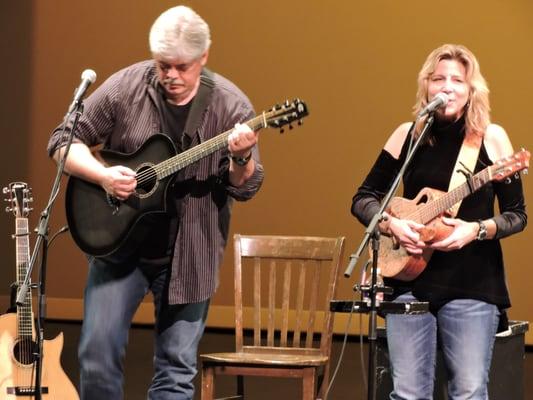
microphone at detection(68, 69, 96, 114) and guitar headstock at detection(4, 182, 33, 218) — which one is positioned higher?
microphone at detection(68, 69, 96, 114)

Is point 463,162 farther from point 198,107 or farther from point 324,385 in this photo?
point 324,385

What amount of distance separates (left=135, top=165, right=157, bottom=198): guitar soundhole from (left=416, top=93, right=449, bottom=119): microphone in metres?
0.94

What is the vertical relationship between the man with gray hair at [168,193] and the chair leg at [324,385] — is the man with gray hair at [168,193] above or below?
above

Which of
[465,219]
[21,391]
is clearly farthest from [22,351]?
[465,219]

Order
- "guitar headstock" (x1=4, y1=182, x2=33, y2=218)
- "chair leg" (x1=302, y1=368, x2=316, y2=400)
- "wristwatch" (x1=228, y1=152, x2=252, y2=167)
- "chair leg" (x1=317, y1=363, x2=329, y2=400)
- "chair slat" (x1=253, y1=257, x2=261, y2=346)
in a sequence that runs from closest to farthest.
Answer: "wristwatch" (x1=228, y1=152, x2=252, y2=167) → "chair leg" (x1=302, y1=368, x2=316, y2=400) → "chair leg" (x1=317, y1=363, x2=329, y2=400) → "guitar headstock" (x1=4, y1=182, x2=33, y2=218) → "chair slat" (x1=253, y1=257, x2=261, y2=346)

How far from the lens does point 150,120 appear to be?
3.47m

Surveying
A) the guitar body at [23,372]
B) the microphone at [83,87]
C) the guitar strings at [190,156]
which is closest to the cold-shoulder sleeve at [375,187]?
the guitar strings at [190,156]

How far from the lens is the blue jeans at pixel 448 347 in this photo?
345cm

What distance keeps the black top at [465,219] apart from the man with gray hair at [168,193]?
2.18ft

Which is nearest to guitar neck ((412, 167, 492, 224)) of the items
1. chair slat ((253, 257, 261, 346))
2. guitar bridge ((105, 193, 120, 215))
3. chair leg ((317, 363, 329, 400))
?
chair leg ((317, 363, 329, 400))

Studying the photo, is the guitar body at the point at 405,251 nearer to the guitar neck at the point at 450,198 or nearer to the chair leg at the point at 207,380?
the guitar neck at the point at 450,198

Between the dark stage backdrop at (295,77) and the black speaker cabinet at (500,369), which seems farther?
the dark stage backdrop at (295,77)

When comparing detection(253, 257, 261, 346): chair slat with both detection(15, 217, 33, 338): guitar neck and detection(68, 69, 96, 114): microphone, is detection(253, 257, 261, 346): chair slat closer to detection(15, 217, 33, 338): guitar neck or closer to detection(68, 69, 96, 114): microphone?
detection(15, 217, 33, 338): guitar neck

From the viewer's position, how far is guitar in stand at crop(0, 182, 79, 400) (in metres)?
4.37
